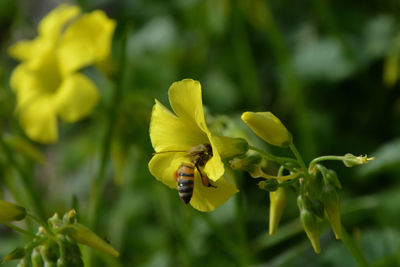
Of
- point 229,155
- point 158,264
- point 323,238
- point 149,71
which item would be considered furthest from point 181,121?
point 149,71

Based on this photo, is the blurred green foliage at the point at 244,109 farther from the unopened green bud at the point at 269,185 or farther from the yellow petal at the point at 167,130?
the unopened green bud at the point at 269,185

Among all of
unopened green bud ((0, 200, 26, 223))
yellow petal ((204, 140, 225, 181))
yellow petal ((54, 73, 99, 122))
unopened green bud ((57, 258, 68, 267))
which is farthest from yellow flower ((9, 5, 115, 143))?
yellow petal ((204, 140, 225, 181))

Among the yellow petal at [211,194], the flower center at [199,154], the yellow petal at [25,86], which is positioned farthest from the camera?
the yellow petal at [25,86]

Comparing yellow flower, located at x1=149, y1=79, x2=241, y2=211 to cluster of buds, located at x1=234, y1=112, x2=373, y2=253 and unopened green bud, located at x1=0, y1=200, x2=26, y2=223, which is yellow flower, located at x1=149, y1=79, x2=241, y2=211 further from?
unopened green bud, located at x1=0, y1=200, x2=26, y2=223

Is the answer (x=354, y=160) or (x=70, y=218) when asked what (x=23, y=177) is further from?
(x=354, y=160)

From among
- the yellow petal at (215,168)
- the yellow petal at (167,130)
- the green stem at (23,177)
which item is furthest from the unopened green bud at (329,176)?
the green stem at (23,177)

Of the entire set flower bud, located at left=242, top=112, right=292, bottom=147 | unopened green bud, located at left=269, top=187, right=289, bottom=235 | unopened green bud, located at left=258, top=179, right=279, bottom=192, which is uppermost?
flower bud, located at left=242, top=112, right=292, bottom=147

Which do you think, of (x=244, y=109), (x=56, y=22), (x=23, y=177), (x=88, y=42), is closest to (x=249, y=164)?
(x=23, y=177)
